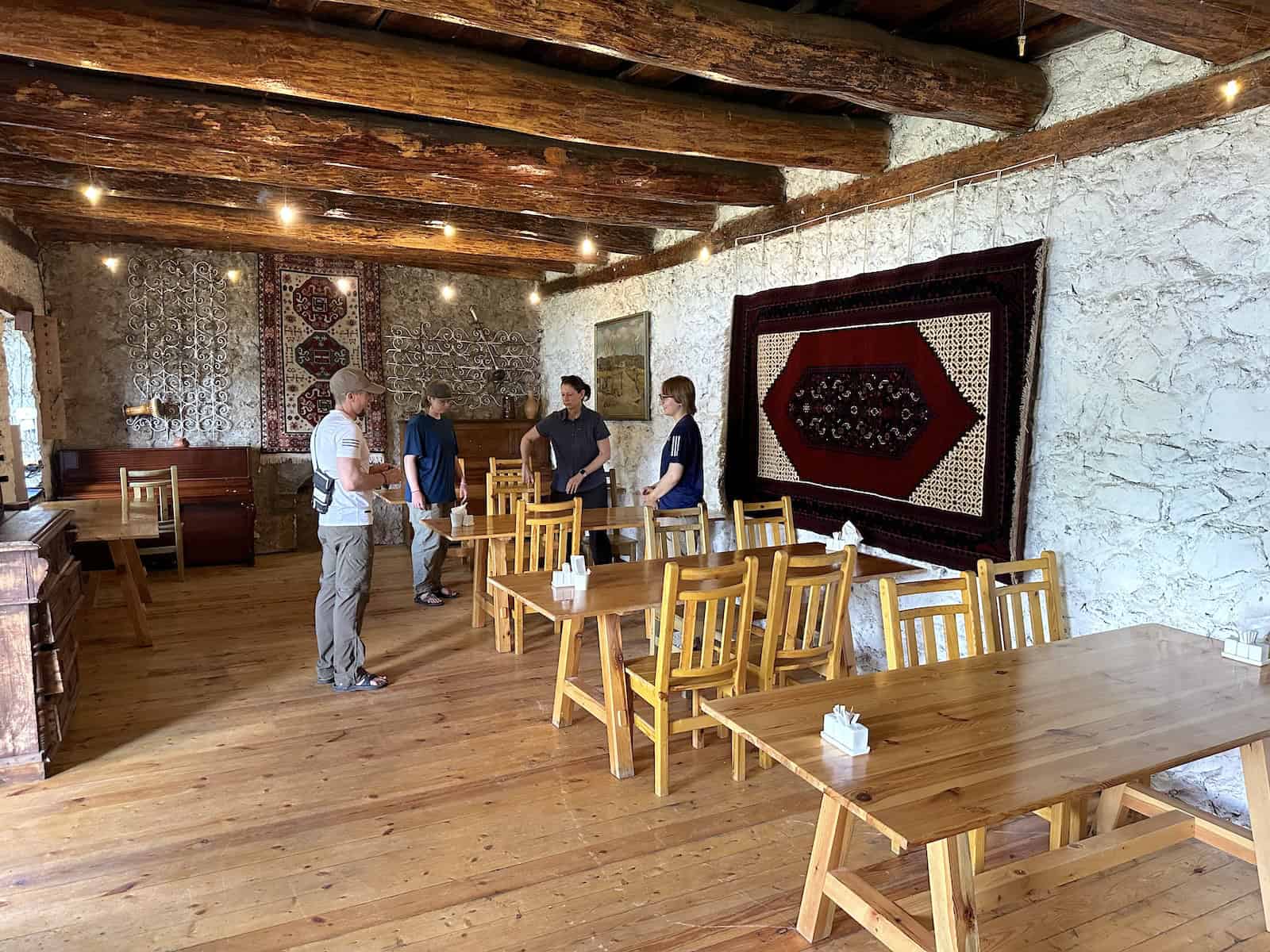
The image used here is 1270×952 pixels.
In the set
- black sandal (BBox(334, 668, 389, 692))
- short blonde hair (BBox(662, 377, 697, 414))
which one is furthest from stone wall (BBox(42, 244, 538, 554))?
short blonde hair (BBox(662, 377, 697, 414))

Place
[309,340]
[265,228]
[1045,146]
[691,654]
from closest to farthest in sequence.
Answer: [691,654], [1045,146], [265,228], [309,340]

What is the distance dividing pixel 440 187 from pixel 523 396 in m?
4.12

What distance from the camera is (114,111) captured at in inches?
146

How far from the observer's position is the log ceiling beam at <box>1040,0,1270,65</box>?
242 cm

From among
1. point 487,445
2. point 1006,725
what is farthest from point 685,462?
point 487,445

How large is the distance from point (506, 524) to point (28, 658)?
2.50m

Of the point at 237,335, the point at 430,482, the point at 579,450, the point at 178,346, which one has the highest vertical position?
the point at 237,335

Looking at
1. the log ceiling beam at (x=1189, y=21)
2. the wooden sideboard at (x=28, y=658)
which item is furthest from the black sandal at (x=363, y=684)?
the log ceiling beam at (x=1189, y=21)

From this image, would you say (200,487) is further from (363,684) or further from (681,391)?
(681,391)

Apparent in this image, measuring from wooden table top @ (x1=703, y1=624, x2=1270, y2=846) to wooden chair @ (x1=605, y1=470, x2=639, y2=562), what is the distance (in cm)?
484

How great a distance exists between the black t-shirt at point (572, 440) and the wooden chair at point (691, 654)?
2.56m

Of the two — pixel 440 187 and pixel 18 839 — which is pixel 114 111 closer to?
pixel 440 187

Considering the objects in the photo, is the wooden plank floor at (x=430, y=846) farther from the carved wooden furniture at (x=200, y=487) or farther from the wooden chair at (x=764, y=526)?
the carved wooden furniture at (x=200, y=487)

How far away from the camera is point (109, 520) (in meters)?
4.86
